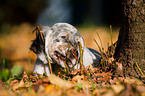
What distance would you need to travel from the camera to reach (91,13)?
9.02 meters

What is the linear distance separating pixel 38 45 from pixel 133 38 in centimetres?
99

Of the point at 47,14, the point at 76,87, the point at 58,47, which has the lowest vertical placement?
the point at 76,87

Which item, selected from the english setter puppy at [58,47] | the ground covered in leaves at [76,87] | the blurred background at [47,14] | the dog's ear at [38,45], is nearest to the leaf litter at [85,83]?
the ground covered in leaves at [76,87]

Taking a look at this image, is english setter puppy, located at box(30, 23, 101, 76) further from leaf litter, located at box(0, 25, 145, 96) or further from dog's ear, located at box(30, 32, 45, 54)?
leaf litter, located at box(0, 25, 145, 96)

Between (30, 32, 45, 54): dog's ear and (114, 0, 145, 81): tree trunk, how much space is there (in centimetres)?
86

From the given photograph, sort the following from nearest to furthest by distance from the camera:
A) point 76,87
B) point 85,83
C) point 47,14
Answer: point 76,87, point 85,83, point 47,14

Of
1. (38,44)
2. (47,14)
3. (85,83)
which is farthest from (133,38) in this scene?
(47,14)

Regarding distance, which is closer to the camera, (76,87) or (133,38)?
(76,87)

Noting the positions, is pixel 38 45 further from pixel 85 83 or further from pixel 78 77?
pixel 85 83

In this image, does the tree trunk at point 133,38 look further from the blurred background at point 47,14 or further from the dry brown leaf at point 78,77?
the blurred background at point 47,14

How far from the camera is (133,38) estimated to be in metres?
1.71

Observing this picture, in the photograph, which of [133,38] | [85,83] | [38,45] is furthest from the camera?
[38,45]

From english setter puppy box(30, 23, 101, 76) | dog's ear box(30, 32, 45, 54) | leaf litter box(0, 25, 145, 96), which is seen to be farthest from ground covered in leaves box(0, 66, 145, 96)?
dog's ear box(30, 32, 45, 54)

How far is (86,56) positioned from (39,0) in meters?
8.16
